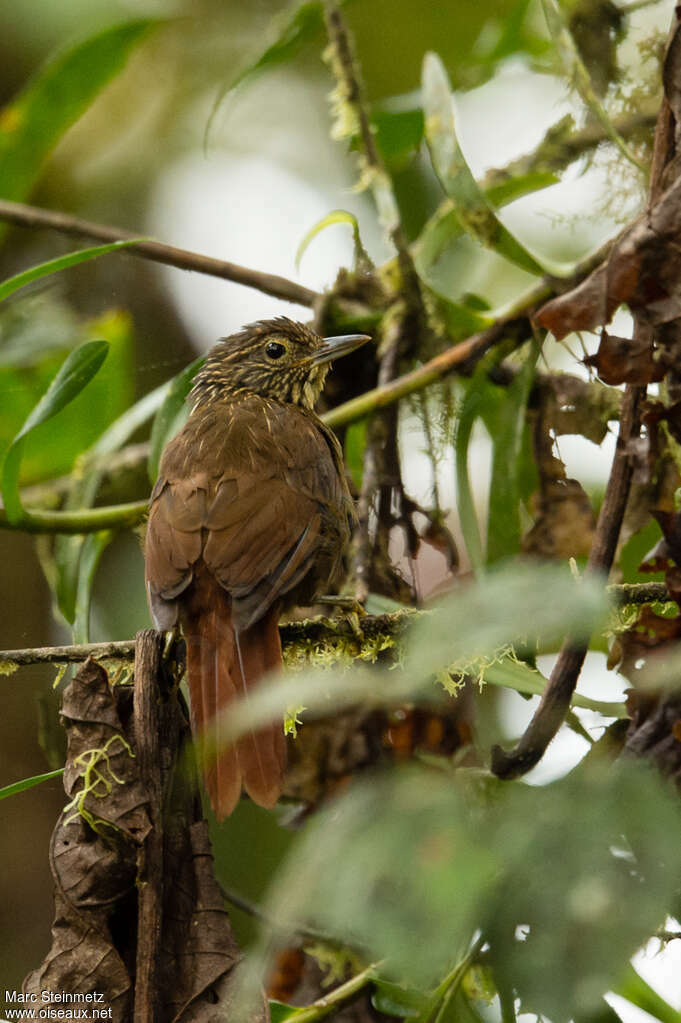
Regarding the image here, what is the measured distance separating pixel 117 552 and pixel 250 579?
2339 mm

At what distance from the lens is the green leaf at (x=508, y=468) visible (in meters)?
2.84

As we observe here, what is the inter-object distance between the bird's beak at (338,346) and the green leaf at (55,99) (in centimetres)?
119

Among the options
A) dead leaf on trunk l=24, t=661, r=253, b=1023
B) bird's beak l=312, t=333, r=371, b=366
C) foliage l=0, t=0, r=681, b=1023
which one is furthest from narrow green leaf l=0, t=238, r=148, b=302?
dead leaf on trunk l=24, t=661, r=253, b=1023

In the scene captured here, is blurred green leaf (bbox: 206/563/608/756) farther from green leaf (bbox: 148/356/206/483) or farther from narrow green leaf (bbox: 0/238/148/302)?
green leaf (bbox: 148/356/206/483)

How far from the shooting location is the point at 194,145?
20.4 feet

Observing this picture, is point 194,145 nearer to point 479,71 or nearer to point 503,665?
point 479,71

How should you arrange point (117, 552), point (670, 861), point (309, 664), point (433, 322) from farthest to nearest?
point (117, 552)
point (433, 322)
point (309, 664)
point (670, 861)

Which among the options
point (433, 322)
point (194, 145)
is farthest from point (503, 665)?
point (194, 145)

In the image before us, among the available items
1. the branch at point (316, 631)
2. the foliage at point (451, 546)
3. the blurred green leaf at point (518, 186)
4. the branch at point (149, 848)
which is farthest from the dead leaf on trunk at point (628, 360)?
the blurred green leaf at point (518, 186)

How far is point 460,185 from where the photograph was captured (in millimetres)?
2729

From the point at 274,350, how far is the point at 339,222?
17.6 inches

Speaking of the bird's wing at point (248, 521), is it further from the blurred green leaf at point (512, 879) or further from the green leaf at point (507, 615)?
the green leaf at point (507, 615)

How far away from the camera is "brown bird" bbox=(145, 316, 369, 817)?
2148 millimetres

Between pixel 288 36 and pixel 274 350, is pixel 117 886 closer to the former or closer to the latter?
pixel 274 350
